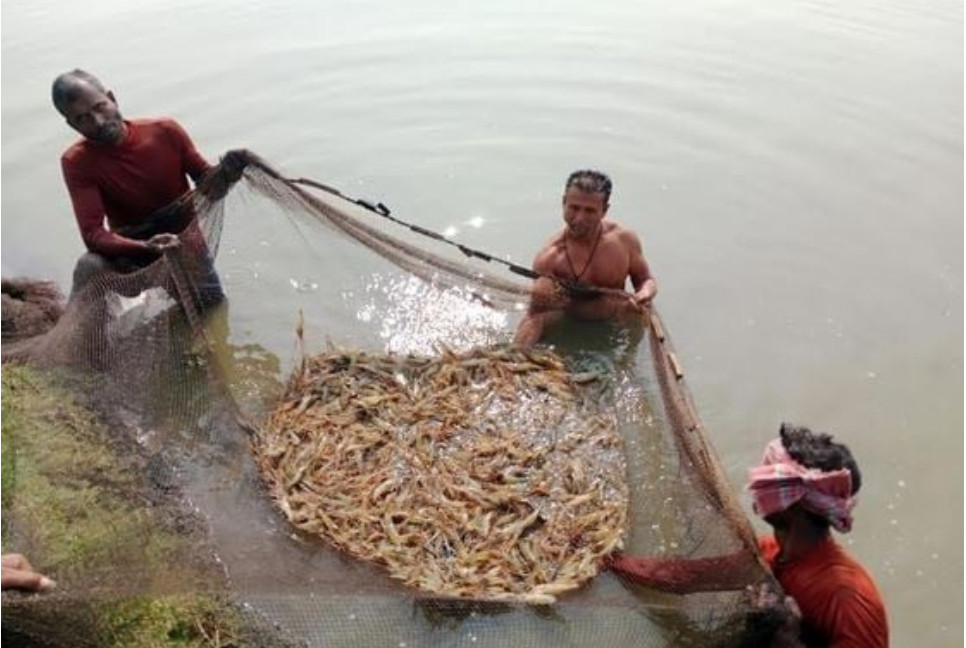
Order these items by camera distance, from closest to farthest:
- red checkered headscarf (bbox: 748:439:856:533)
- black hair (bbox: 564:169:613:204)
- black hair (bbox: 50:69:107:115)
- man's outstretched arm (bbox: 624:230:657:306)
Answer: red checkered headscarf (bbox: 748:439:856:533), black hair (bbox: 50:69:107:115), black hair (bbox: 564:169:613:204), man's outstretched arm (bbox: 624:230:657:306)

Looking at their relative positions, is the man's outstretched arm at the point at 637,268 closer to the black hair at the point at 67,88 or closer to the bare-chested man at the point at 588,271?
the bare-chested man at the point at 588,271

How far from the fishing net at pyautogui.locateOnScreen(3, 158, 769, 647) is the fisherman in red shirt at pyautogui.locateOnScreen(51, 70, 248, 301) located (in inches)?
5.1

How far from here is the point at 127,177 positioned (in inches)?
211

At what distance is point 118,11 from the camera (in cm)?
1320

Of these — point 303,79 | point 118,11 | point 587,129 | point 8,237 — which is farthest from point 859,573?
point 118,11

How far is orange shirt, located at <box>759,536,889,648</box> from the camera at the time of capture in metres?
2.60

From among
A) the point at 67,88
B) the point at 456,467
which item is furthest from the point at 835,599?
the point at 67,88

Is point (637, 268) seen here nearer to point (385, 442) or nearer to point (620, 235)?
point (620, 235)

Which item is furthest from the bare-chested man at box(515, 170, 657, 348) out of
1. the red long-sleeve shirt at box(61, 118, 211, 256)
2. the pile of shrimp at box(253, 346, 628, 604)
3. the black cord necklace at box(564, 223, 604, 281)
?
the red long-sleeve shirt at box(61, 118, 211, 256)

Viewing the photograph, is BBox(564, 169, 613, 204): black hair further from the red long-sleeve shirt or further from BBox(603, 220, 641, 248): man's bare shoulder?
the red long-sleeve shirt

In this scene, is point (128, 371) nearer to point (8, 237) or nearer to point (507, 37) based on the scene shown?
point (8, 237)

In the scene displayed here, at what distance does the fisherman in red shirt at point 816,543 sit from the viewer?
8.49 ft

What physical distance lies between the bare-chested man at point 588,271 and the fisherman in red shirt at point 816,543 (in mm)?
2432

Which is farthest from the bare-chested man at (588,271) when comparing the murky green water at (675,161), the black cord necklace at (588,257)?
the murky green water at (675,161)
